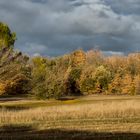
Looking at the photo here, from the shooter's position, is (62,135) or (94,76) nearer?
(62,135)

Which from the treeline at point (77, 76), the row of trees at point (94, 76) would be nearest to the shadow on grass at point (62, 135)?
the treeline at point (77, 76)

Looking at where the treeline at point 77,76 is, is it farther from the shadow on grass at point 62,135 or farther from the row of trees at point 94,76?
the shadow on grass at point 62,135

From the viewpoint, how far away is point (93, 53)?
130 meters

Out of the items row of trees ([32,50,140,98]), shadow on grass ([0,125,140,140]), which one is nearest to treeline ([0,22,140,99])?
row of trees ([32,50,140,98])

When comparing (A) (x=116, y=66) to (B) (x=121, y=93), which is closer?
(B) (x=121, y=93)

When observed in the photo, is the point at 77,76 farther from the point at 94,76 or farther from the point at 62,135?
the point at 62,135

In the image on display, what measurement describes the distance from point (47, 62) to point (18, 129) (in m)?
86.5

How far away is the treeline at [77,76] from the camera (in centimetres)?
8275

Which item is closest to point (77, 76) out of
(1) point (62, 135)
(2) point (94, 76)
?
(2) point (94, 76)

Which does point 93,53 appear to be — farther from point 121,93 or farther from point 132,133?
point 132,133

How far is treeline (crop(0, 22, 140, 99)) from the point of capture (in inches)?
3258

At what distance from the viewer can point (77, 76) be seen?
348 feet

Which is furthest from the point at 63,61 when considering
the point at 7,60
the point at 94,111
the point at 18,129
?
the point at 18,129

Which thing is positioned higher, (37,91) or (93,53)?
(93,53)
